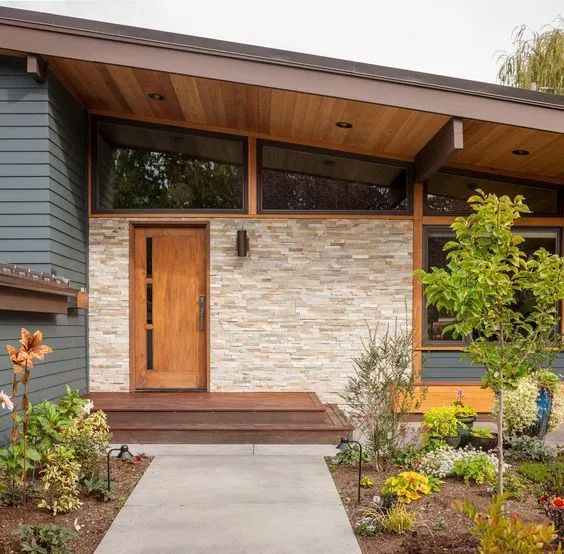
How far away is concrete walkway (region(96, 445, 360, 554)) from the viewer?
11.4 feet

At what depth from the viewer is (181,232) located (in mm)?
7516

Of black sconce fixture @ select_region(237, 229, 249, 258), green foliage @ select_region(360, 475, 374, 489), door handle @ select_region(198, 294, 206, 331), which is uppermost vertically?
black sconce fixture @ select_region(237, 229, 249, 258)

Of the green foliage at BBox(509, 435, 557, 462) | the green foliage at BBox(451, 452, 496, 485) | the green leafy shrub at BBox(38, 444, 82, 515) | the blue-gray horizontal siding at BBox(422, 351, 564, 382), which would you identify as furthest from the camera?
the blue-gray horizontal siding at BBox(422, 351, 564, 382)

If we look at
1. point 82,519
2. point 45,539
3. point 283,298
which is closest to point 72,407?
point 82,519

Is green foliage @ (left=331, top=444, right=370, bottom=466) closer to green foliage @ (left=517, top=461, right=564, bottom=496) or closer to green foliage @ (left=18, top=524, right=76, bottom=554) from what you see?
green foliage @ (left=517, top=461, right=564, bottom=496)

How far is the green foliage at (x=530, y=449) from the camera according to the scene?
17.4 ft

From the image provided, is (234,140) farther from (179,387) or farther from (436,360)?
(436,360)

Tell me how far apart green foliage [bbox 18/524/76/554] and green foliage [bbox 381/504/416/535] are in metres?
1.72

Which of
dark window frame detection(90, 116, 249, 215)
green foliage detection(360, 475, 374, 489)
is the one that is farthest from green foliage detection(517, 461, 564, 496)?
dark window frame detection(90, 116, 249, 215)

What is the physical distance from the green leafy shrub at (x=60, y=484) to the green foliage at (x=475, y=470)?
8.74 ft

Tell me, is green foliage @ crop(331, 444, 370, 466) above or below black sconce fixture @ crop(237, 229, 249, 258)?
below

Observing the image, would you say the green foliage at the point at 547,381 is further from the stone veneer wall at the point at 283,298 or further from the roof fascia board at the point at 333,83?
the roof fascia board at the point at 333,83

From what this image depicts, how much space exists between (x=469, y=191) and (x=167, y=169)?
11.9 feet

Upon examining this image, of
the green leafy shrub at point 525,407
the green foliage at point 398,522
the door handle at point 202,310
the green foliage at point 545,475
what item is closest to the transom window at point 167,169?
the door handle at point 202,310
